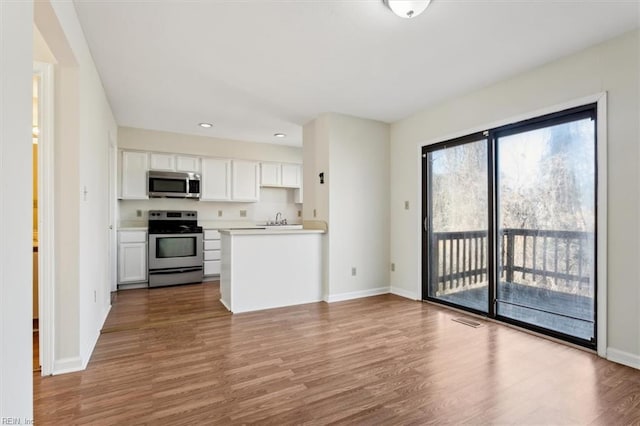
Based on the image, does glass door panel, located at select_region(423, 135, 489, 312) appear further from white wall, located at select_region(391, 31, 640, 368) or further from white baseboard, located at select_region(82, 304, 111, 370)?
white baseboard, located at select_region(82, 304, 111, 370)

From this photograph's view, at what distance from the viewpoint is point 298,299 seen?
4035 millimetres

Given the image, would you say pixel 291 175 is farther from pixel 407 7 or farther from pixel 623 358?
pixel 623 358

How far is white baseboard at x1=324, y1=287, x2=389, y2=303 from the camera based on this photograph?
412 centimetres

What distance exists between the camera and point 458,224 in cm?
382

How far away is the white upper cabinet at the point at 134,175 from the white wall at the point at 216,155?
5.6 inches

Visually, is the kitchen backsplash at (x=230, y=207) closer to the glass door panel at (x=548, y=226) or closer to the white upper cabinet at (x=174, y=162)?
the white upper cabinet at (x=174, y=162)

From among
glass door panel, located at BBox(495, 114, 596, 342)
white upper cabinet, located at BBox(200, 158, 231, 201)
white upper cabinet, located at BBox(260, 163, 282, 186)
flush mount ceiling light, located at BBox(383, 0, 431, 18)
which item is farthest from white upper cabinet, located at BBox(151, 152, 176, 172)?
glass door panel, located at BBox(495, 114, 596, 342)

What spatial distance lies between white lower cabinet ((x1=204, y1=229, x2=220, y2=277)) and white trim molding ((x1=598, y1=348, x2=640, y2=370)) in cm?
503

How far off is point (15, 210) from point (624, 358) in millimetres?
3670

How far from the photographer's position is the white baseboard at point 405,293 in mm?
4207

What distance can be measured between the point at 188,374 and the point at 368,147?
342 centimetres

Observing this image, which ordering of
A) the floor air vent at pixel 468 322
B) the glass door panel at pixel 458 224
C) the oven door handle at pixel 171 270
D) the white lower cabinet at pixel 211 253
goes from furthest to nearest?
the white lower cabinet at pixel 211 253
the oven door handle at pixel 171 270
the glass door panel at pixel 458 224
the floor air vent at pixel 468 322

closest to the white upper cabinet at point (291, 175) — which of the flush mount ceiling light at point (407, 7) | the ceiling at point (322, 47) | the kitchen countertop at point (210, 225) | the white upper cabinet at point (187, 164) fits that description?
the kitchen countertop at point (210, 225)

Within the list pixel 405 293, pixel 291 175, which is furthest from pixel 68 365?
pixel 291 175
